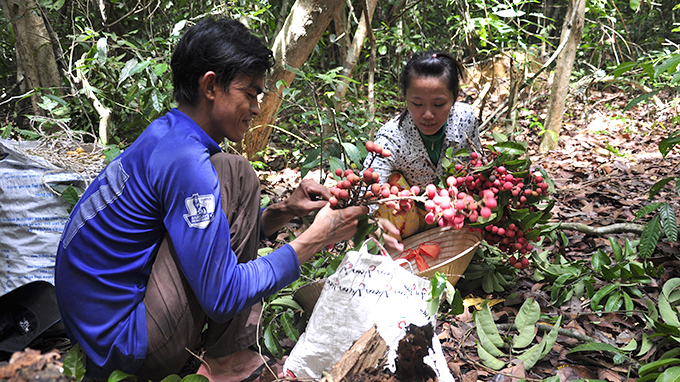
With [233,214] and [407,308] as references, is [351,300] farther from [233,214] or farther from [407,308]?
[233,214]

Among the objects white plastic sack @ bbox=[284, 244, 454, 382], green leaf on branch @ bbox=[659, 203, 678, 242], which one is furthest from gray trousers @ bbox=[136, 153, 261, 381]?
green leaf on branch @ bbox=[659, 203, 678, 242]

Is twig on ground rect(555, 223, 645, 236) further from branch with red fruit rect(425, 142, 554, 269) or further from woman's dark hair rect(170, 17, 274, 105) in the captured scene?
woman's dark hair rect(170, 17, 274, 105)

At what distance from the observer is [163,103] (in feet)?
9.89

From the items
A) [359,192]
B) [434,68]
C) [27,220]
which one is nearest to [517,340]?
[359,192]

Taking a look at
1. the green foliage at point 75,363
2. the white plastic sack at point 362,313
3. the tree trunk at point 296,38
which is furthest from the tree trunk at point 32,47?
the white plastic sack at point 362,313

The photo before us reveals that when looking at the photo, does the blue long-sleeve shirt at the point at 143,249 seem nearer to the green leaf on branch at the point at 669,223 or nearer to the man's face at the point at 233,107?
the man's face at the point at 233,107

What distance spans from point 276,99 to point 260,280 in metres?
2.09

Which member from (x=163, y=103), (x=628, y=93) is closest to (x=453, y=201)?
(x=163, y=103)

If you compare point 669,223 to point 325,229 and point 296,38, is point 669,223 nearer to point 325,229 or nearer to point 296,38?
point 325,229

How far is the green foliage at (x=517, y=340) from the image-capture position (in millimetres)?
1595

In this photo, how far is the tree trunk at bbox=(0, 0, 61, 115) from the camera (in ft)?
10.3

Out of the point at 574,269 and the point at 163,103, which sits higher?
the point at 163,103

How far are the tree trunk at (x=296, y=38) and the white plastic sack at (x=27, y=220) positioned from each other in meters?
1.23

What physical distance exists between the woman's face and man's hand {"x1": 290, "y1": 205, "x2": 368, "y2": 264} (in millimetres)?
843
